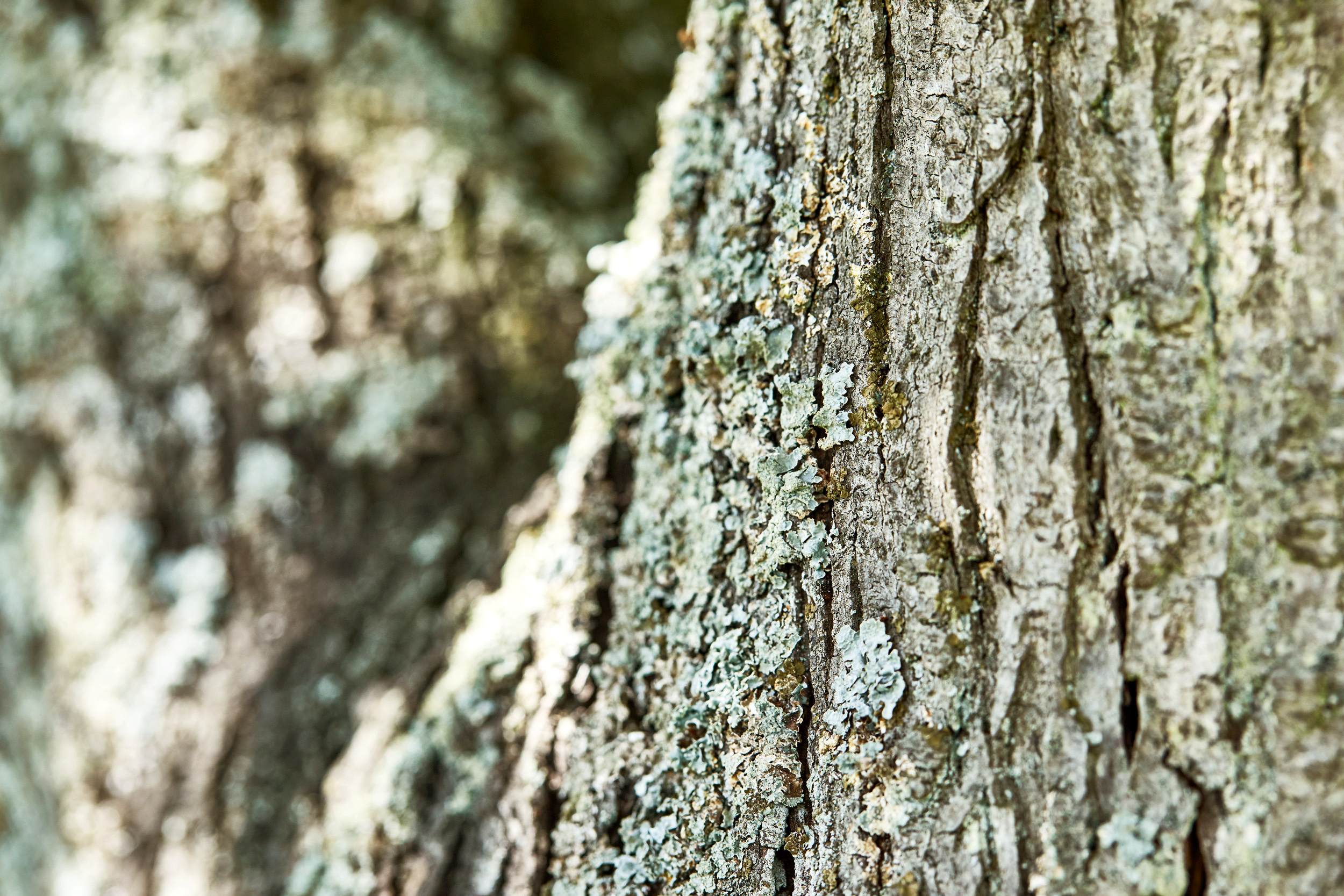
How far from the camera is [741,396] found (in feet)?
2.60

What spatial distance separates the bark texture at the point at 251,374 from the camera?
1.28 metres

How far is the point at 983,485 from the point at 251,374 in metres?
1.04

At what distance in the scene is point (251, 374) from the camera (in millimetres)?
1328

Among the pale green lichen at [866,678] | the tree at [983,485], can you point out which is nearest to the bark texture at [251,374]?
the tree at [983,485]

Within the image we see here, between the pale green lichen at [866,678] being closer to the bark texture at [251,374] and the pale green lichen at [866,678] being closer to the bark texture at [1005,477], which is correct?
the bark texture at [1005,477]

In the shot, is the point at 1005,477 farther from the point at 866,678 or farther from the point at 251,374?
the point at 251,374

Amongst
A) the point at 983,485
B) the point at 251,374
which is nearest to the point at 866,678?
the point at 983,485

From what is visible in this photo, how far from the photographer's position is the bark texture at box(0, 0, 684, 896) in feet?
4.19

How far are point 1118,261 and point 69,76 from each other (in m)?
1.43

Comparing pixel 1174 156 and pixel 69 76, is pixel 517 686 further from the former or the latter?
pixel 69 76

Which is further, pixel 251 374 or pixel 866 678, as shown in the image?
pixel 251 374

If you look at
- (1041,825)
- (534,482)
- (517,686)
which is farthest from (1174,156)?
(534,482)

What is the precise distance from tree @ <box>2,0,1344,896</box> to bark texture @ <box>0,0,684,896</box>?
53cm

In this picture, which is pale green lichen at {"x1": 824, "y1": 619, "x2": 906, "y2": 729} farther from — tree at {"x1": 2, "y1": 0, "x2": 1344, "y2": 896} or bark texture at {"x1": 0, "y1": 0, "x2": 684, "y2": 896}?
bark texture at {"x1": 0, "y1": 0, "x2": 684, "y2": 896}
